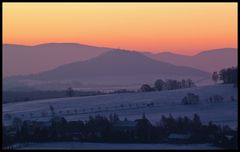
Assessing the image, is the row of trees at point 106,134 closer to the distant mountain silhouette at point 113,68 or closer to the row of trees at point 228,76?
the row of trees at point 228,76

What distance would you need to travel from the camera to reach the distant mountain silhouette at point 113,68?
32844 mm

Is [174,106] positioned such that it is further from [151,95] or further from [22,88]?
[22,88]

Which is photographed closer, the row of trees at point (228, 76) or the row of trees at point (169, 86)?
the row of trees at point (228, 76)

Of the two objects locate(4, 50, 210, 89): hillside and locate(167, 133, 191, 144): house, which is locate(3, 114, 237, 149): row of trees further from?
locate(4, 50, 210, 89): hillside

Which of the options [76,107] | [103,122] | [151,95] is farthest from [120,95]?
[103,122]

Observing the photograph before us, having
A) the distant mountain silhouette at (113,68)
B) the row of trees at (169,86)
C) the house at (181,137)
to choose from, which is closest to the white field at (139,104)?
the row of trees at (169,86)

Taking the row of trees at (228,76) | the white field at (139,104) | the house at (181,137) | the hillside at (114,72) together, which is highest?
the hillside at (114,72)

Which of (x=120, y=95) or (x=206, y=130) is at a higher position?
(x=120, y=95)

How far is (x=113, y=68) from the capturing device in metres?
37.4

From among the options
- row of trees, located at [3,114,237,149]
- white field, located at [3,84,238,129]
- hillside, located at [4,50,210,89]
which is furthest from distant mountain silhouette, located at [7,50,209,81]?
row of trees, located at [3,114,237,149]

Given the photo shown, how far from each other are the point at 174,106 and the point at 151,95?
3.72 metres

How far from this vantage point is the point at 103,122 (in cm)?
1030

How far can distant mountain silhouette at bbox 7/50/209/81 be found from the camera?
32.8 m

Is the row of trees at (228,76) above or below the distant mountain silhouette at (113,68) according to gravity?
below
